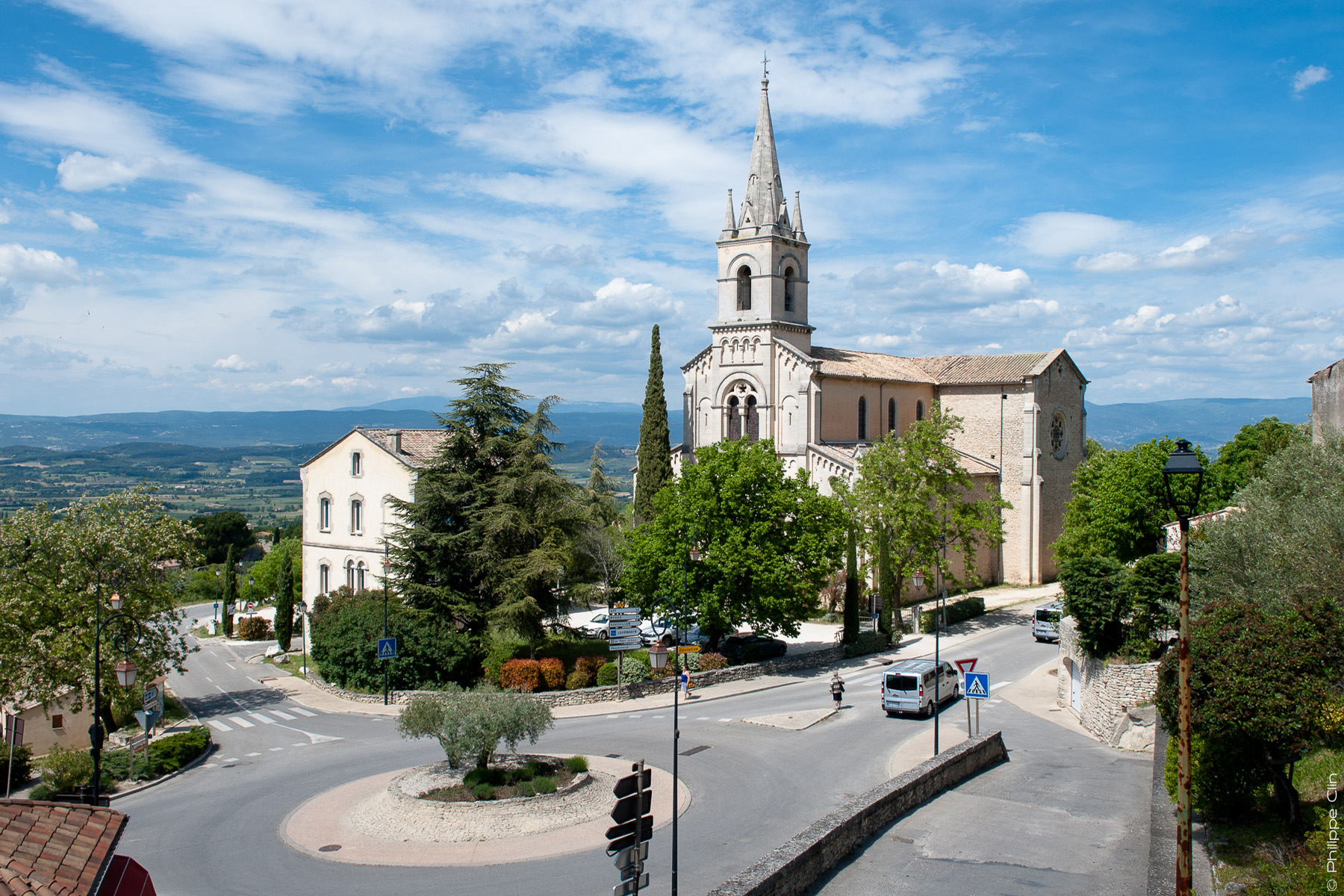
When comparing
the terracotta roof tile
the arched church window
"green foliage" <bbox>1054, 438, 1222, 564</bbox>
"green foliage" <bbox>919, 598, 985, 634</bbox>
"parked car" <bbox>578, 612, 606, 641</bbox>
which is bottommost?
"parked car" <bbox>578, 612, 606, 641</bbox>

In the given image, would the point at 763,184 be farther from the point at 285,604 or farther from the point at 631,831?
the point at 631,831

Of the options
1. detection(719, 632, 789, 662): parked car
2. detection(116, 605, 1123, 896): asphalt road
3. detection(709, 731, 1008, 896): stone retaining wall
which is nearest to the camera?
detection(709, 731, 1008, 896): stone retaining wall

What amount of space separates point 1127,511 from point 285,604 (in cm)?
4075

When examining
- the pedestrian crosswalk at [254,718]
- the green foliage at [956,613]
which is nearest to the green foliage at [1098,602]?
the green foliage at [956,613]

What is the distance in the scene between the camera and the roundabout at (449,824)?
16.6 metres

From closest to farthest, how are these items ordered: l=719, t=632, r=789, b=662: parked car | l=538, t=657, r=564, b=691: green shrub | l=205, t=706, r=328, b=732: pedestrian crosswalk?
l=205, t=706, r=328, b=732: pedestrian crosswalk < l=538, t=657, r=564, b=691: green shrub < l=719, t=632, r=789, b=662: parked car

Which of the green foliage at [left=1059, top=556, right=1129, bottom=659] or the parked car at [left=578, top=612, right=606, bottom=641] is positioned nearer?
the green foliage at [left=1059, top=556, right=1129, bottom=659]

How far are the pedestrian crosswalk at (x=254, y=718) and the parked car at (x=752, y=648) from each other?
1563 cm

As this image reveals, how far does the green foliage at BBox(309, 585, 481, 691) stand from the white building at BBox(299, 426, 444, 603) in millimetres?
8000

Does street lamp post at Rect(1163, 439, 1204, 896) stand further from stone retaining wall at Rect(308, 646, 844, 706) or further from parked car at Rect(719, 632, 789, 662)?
parked car at Rect(719, 632, 789, 662)

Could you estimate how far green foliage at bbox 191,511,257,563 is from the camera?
88.1m

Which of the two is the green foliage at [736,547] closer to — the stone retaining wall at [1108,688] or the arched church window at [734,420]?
the stone retaining wall at [1108,688]

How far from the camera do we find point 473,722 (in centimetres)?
1962

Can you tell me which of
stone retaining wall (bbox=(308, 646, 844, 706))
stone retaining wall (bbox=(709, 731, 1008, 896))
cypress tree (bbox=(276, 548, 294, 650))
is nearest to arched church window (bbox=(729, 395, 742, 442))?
stone retaining wall (bbox=(308, 646, 844, 706))
